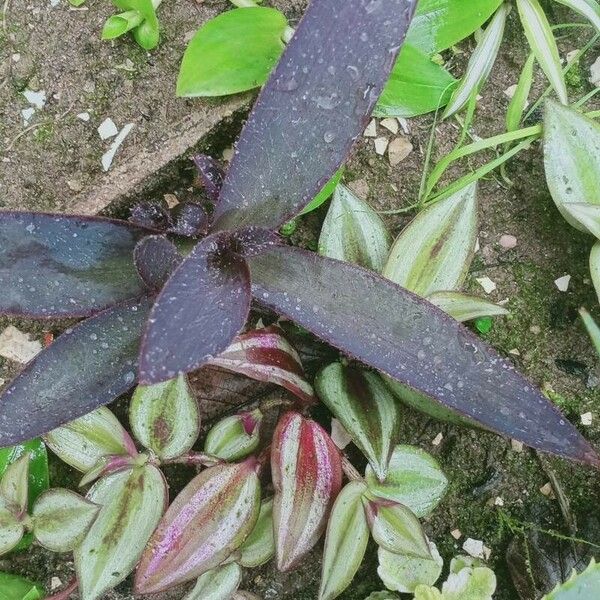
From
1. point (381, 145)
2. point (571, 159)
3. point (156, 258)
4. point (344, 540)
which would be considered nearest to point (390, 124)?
point (381, 145)

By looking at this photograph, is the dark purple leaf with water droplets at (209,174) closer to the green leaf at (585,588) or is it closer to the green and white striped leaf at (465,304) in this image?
the green and white striped leaf at (465,304)

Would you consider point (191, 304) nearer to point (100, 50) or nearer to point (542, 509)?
point (100, 50)

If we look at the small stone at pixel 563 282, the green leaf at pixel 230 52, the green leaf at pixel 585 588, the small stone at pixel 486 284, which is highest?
the green leaf at pixel 230 52

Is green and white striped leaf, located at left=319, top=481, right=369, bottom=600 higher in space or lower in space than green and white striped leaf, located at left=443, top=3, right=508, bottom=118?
lower

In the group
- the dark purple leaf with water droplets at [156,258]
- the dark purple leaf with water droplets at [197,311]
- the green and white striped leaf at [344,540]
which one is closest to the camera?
the dark purple leaf with water droplets at [197,311]

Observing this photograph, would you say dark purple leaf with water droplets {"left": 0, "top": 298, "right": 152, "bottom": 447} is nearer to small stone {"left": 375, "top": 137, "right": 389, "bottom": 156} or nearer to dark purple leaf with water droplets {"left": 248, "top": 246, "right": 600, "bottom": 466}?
dark purple leaf with water droplets {"left": 248, "top": 246, "right": 600, "bottom": 466}

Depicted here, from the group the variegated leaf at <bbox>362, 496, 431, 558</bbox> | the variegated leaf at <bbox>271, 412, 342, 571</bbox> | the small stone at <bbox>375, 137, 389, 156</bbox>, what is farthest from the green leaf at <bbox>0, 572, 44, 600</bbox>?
the small stone at <bbox>375, 137, 389, 156</bbox>

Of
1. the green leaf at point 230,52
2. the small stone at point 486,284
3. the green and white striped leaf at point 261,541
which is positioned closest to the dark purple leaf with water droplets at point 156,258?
the green leaf at point 230,52
